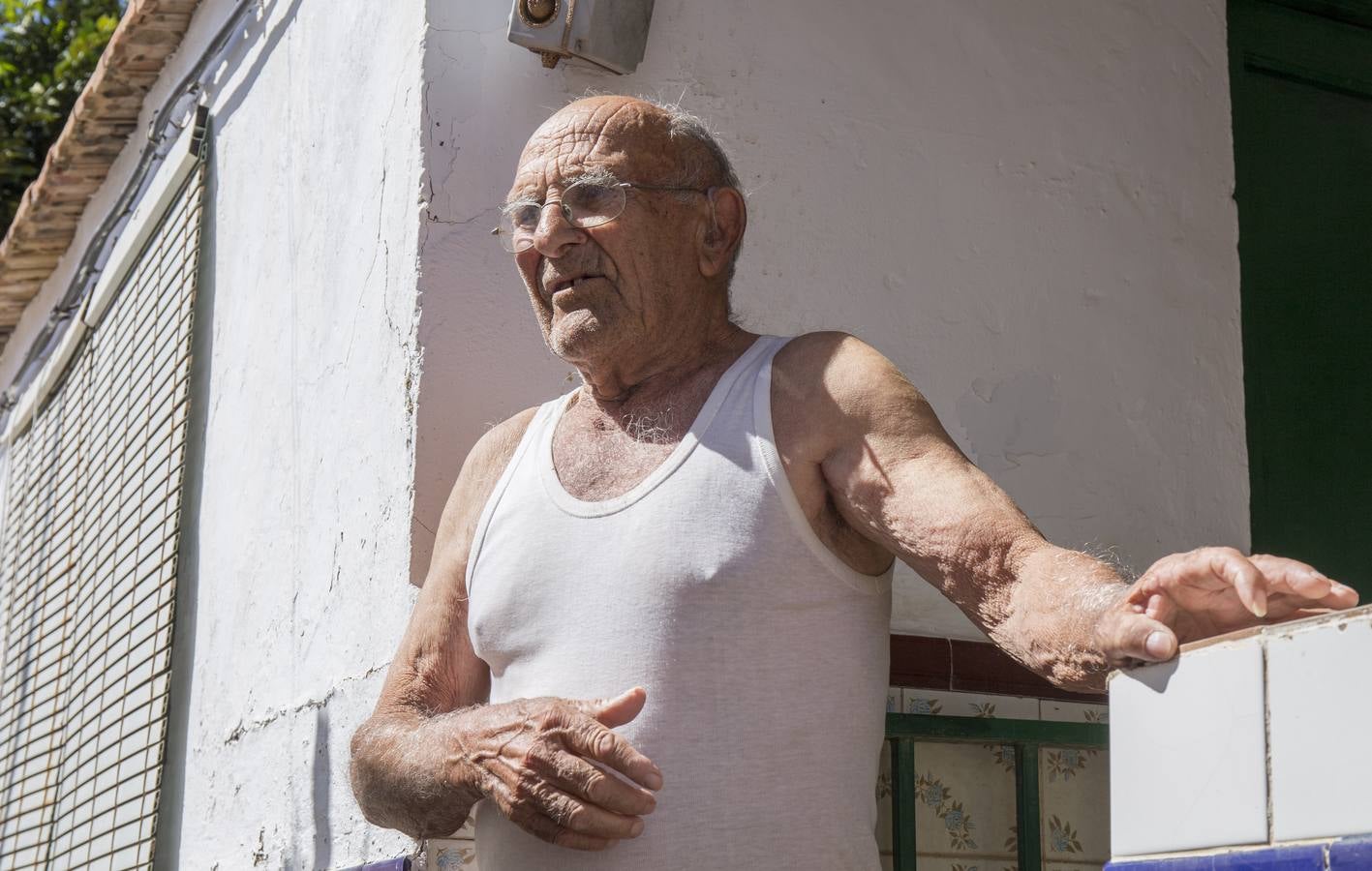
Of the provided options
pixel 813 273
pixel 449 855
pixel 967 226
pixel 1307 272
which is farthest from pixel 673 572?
pixel 1307 272

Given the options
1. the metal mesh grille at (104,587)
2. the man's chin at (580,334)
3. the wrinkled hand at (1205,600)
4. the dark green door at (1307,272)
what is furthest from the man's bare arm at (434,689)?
the metal mesh grille at (104,587)

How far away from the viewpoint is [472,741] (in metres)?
2.36

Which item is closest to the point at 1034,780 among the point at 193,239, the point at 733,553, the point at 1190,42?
the point at 733,553

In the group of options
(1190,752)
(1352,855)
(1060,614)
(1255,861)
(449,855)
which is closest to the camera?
(1352,855)

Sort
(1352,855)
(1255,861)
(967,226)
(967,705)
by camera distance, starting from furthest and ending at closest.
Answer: (967,226) < (967,705) < (1255,861) < (1352,855)

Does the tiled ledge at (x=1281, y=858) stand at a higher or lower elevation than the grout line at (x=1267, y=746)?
lower

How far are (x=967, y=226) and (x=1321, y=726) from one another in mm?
2239

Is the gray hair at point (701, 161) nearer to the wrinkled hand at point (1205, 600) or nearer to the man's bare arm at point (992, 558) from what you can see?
the man's bare arm at point (992, 558)

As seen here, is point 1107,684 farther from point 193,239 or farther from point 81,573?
point 81,573

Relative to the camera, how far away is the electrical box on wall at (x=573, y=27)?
3.27 m

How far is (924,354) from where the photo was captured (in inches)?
138

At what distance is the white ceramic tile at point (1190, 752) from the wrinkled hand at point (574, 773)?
0.67 m

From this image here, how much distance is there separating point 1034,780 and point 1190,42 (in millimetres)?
1854

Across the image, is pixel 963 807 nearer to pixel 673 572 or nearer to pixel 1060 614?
pixel 673 572
